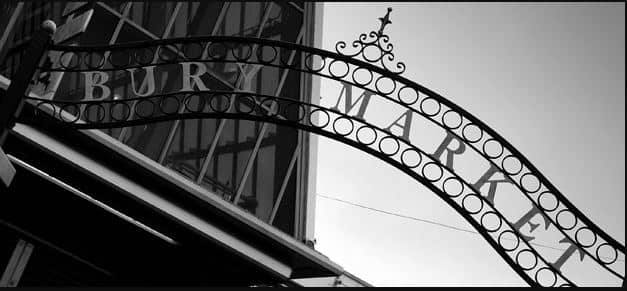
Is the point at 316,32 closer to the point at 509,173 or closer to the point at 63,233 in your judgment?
the point at 63,233

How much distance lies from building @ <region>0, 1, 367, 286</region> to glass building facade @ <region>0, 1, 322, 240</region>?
19 millimetres

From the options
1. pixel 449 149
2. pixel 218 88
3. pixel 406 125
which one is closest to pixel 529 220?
pixel 449 149

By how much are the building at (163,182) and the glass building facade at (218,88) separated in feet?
0.06

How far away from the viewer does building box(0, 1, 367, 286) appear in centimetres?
997

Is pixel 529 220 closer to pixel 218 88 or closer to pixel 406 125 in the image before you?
pixel 406 125

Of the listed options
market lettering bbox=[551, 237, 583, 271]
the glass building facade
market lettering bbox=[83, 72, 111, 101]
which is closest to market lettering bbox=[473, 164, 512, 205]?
market lettering bbox=[551, 237, 583, 271]

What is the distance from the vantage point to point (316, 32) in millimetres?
15188

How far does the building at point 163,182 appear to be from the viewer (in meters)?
9.97

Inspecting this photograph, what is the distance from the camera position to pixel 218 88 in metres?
13.2

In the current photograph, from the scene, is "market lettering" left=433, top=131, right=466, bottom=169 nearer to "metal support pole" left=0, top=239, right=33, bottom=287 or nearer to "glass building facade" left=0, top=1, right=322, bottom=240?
"glass building facade" left=0, top=1, right=322, bottom=240

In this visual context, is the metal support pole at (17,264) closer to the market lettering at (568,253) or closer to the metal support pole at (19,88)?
the metal support pole at (19,88)

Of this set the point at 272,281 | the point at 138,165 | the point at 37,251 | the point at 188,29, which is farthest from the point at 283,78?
the point at 37,251

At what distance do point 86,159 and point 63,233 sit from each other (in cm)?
122

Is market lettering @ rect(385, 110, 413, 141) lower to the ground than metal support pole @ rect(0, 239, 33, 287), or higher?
higher
